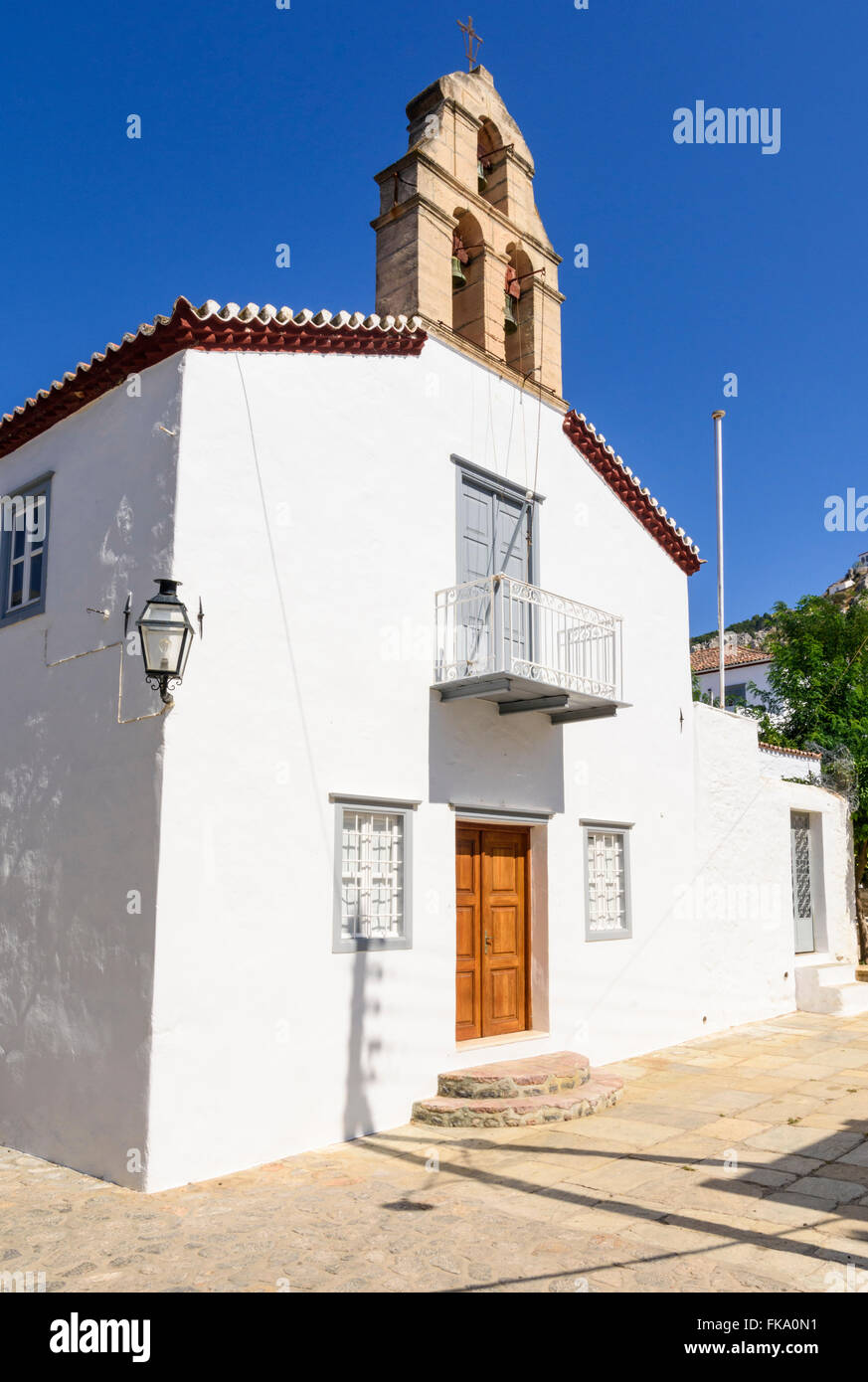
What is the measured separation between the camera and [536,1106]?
7746mm

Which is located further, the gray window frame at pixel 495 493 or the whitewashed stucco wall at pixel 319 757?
the gray window frame at pixel 495 493

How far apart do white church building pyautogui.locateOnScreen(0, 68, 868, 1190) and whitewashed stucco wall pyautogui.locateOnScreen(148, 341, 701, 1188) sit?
3cm

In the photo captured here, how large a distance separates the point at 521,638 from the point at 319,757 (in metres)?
2.79

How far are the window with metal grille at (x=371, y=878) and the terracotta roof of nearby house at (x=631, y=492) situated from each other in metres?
4.84

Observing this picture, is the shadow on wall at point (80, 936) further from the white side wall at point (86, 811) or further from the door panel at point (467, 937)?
the door panel at point (467, 937)

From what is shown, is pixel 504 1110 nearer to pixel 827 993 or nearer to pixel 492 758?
pixel 492 758

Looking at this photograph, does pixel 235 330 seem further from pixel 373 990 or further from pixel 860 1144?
pixel 860 1144

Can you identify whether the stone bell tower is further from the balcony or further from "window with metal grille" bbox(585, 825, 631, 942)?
"window with metal grille" bbox(585, 825, 631, 942)

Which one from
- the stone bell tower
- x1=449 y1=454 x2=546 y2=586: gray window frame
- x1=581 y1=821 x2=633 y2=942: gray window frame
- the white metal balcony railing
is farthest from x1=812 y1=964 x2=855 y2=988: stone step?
the stone bell tower

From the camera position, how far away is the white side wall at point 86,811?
6633mm

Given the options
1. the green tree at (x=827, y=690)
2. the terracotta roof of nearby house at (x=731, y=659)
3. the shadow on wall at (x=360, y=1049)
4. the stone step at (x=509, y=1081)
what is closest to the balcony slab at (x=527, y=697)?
the shadow on wall at (x=360, y=1049)

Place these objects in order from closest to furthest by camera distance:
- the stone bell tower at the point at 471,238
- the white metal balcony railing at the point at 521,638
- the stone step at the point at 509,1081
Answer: the stone step at the point at 509,1081, the white metal balcony railing at the point at 521,638, the stone bell tower at the point at 471,238
